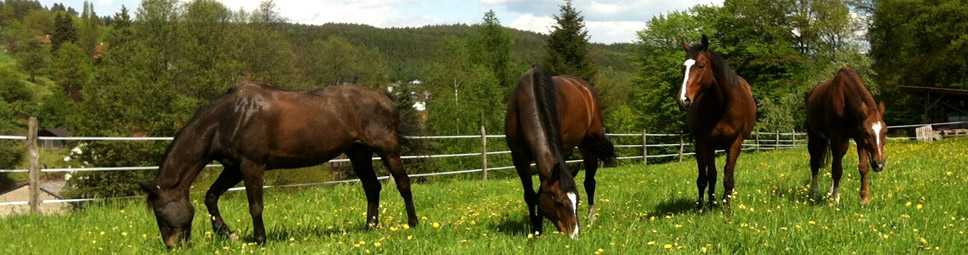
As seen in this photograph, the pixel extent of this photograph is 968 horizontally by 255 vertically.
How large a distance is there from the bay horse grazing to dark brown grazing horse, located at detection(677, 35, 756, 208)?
981mm

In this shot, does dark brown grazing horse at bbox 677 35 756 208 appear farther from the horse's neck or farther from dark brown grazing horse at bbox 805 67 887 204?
the horse's neck

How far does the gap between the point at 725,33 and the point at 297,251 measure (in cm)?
3849

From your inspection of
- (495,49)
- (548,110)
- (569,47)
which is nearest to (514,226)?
(548,110)

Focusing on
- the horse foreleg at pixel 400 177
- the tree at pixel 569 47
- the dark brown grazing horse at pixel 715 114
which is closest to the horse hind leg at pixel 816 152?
the dark brown grazing horse at pixel 715 114

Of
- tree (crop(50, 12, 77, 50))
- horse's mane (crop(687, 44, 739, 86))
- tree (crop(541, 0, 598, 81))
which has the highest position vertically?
tree (crop(50, 12, 77, 50))

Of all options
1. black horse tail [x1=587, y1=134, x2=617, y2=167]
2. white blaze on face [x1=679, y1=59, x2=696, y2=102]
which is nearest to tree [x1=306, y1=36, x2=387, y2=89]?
black horse tail [x1=587, y1=134, x2=617, y2=167]

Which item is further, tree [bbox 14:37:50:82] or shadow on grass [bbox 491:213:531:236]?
tree [bbox 14:37:50:82]

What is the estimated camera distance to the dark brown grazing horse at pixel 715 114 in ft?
22.4

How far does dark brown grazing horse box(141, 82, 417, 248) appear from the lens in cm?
588

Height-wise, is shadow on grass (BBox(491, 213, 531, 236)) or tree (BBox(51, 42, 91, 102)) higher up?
tree (BBox(51, 42, 91, 102))

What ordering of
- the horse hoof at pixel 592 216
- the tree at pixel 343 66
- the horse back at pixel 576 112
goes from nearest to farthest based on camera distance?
the horse hoof at pixel 592 216, the horse back at pixel 576 112, the tree at pixel 343 66

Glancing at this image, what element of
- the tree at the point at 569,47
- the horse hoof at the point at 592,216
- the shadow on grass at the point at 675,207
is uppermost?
the tree at the point at 569,47

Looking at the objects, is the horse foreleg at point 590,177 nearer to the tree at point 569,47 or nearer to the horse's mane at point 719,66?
the horse's mane at point 719,66

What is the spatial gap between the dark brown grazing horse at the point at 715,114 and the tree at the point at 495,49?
51.0 metres
